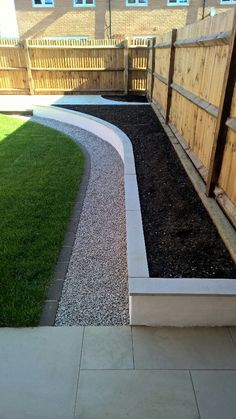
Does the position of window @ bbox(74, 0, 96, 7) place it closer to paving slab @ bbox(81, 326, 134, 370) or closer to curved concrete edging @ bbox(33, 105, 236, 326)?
curved concrete edging @ bbox(33, 105, 236, 326)

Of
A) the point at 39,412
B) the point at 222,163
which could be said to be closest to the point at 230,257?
the point at 222,163

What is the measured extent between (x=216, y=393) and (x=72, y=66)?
14.7m

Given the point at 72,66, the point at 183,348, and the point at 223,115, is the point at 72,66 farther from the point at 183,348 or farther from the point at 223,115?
the point at 183,348

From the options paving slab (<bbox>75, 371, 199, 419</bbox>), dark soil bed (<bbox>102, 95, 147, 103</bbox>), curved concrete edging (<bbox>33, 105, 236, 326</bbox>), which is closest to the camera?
paving slab (<bbox>75, 371, 199, 419</bbox>)

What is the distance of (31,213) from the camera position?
4.52 m

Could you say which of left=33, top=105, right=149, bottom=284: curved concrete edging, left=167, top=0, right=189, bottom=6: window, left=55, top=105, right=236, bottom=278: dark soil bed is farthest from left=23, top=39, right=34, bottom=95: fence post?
left=167, top=0, right=189, bottom=6: window

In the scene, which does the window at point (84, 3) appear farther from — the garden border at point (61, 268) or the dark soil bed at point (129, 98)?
the garden border at point (61, 268)

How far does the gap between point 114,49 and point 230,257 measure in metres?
13.1

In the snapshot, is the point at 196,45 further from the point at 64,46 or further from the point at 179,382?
the point at 64,46

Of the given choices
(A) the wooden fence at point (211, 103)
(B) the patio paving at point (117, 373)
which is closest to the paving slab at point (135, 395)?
(B) the patio paving at point (117, 373)

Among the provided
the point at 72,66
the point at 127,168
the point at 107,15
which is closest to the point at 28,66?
the point at 72,66

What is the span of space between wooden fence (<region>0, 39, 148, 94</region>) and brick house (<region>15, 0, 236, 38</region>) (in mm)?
10276

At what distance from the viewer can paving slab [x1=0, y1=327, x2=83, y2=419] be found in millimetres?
2027

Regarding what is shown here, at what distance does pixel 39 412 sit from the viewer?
2.00 meters
